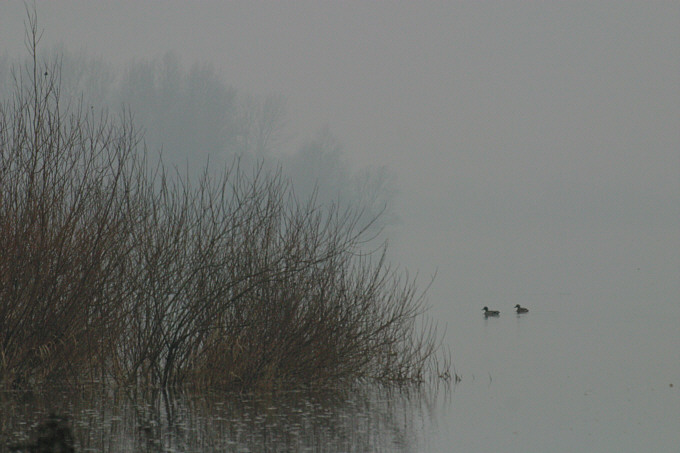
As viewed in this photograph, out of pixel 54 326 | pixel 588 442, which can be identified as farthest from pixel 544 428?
pixel 54 326

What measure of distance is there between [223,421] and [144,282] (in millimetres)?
2665

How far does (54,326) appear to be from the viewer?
394 inches

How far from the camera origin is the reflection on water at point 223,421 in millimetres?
8023

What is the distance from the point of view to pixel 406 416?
1026 cm

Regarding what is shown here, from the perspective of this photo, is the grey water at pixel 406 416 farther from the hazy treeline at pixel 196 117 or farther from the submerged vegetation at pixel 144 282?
the hazy treeline at pixel 196 117

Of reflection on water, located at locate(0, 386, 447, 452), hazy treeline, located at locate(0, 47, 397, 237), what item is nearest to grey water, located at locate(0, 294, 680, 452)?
reflection on water, located at locate(0, 386, 447, 452)

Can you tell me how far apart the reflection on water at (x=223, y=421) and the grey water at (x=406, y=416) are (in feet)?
0.04

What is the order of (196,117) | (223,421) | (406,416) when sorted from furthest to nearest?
(196,117) < (406,416) < (223,421)

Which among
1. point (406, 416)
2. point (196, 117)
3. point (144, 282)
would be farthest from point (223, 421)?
point (196, 117)

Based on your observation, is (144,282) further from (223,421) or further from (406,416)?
(406,416)

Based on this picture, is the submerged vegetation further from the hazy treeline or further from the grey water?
the hazy treeline

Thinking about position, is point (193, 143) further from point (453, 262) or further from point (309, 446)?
point (309, 446)

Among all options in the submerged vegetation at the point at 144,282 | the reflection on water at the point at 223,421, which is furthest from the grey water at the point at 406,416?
the submerged vegetation at the point at 144,282

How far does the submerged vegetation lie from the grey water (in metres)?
0.52
